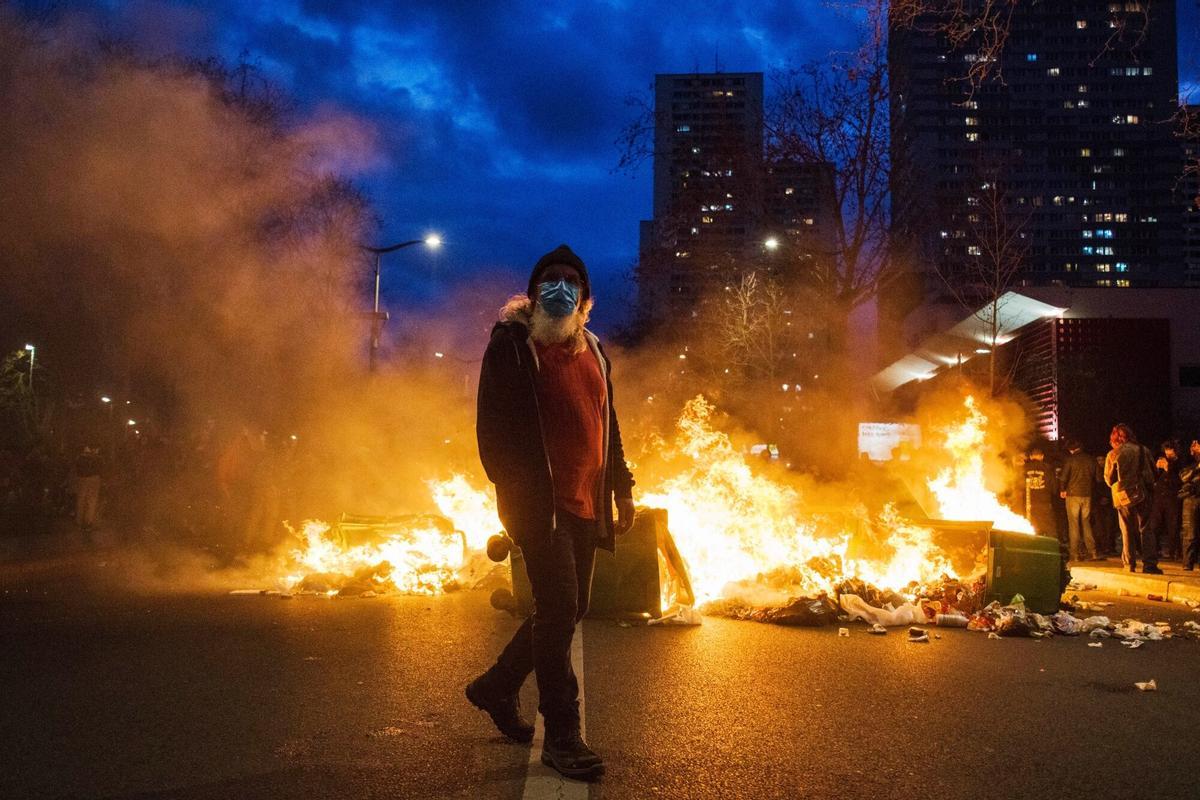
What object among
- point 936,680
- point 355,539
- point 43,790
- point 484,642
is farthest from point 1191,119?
point 43,790

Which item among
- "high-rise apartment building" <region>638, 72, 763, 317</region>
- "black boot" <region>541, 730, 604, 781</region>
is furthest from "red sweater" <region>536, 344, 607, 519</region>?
"high-rise apartment building" <region>638, 72, 763, 317</region>

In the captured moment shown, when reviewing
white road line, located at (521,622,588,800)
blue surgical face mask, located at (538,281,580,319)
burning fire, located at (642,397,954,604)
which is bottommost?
white road line, located at (521,622,588,800)

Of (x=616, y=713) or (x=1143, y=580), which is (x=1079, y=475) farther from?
(x=616, y=713)

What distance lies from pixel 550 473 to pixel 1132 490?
1017cm

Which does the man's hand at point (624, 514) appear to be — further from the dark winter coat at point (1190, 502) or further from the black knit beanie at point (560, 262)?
the dark winter coat at point (1190, 502)

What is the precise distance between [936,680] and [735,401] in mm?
21173

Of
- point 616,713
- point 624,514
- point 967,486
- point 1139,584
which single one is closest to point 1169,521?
point 967,486

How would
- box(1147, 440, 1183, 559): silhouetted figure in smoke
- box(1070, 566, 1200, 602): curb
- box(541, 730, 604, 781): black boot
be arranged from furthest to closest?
1. box(1147, 440, 1183, 559): silhouetted figure in smoke
2. box(1070, 566, 1200, 602): curb
3. box(541, 730, 604, 781): black boot

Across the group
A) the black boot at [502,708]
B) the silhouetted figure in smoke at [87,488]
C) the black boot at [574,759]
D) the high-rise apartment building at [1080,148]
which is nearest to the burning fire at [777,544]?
the black boot at [502,708]

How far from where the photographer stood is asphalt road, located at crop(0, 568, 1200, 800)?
3.34m

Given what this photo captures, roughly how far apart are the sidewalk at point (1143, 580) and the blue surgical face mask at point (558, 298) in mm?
8919

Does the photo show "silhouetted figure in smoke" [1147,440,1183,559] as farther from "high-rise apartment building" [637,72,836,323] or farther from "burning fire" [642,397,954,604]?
"high-rise apartment building" [637,72,836,323]

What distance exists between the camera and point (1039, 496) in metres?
13.6

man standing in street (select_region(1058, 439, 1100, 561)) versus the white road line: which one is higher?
man standing in street (select_region(1058, 439, 1100, 561))
